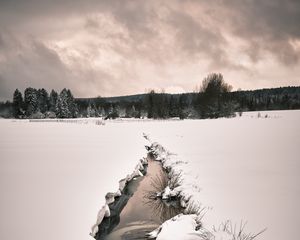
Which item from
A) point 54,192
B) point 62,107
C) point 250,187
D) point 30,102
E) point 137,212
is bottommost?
point 137,212

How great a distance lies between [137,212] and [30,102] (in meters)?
77.8

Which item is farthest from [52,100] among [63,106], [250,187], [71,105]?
[250,187]

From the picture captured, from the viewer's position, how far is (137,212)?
8.17 meters

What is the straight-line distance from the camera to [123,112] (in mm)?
101250

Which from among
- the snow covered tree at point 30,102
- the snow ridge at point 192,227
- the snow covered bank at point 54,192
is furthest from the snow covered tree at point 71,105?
the snow ridge at point 192,227

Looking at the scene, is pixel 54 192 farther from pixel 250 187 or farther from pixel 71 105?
pixel 71 105

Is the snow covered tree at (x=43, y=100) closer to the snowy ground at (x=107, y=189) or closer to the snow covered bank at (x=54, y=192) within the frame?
the snowy ground at (x=107, y=189)

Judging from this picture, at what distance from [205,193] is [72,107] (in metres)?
77.7

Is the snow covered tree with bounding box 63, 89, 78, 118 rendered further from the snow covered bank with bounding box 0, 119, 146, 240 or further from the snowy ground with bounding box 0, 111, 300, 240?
the snow covered bank with bounding box 0, 119, 146, 240

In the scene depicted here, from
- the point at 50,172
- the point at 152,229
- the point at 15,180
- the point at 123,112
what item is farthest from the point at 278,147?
the point at 123,112

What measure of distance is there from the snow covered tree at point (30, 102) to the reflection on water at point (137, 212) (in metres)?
73.7

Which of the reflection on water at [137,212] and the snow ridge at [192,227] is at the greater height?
the snow ridge at [192,227]

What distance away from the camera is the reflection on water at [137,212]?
6766 millimetres

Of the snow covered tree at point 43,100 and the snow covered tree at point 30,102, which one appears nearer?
the snow covered tree at point 30,102
